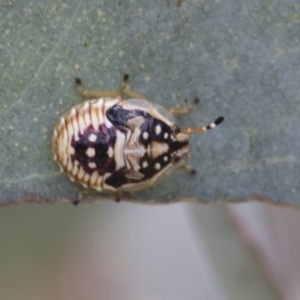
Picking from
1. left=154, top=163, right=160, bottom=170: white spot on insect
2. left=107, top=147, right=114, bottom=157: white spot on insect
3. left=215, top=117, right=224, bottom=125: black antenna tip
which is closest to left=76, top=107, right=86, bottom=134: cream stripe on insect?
left=107, top=147, right=114, bottom=157: white spot on insect

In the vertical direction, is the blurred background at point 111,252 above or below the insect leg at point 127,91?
below

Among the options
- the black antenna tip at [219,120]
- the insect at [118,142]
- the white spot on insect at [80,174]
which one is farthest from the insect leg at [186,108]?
the white spot on insect at [80,174]

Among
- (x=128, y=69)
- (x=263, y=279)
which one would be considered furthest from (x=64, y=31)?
(x=263, y=279)

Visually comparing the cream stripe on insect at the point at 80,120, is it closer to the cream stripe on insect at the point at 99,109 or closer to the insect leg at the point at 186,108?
the cream stripe on insect at the point at 99,109

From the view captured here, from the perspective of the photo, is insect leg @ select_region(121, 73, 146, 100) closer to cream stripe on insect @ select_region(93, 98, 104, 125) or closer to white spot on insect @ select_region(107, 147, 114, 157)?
cream stripe on insect @ select_region(93, 98, 104, 125)

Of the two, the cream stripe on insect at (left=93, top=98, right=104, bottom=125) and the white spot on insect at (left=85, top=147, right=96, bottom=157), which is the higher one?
the cream stripe on insect at (left=93, top=98, right=104, bottom=125)
